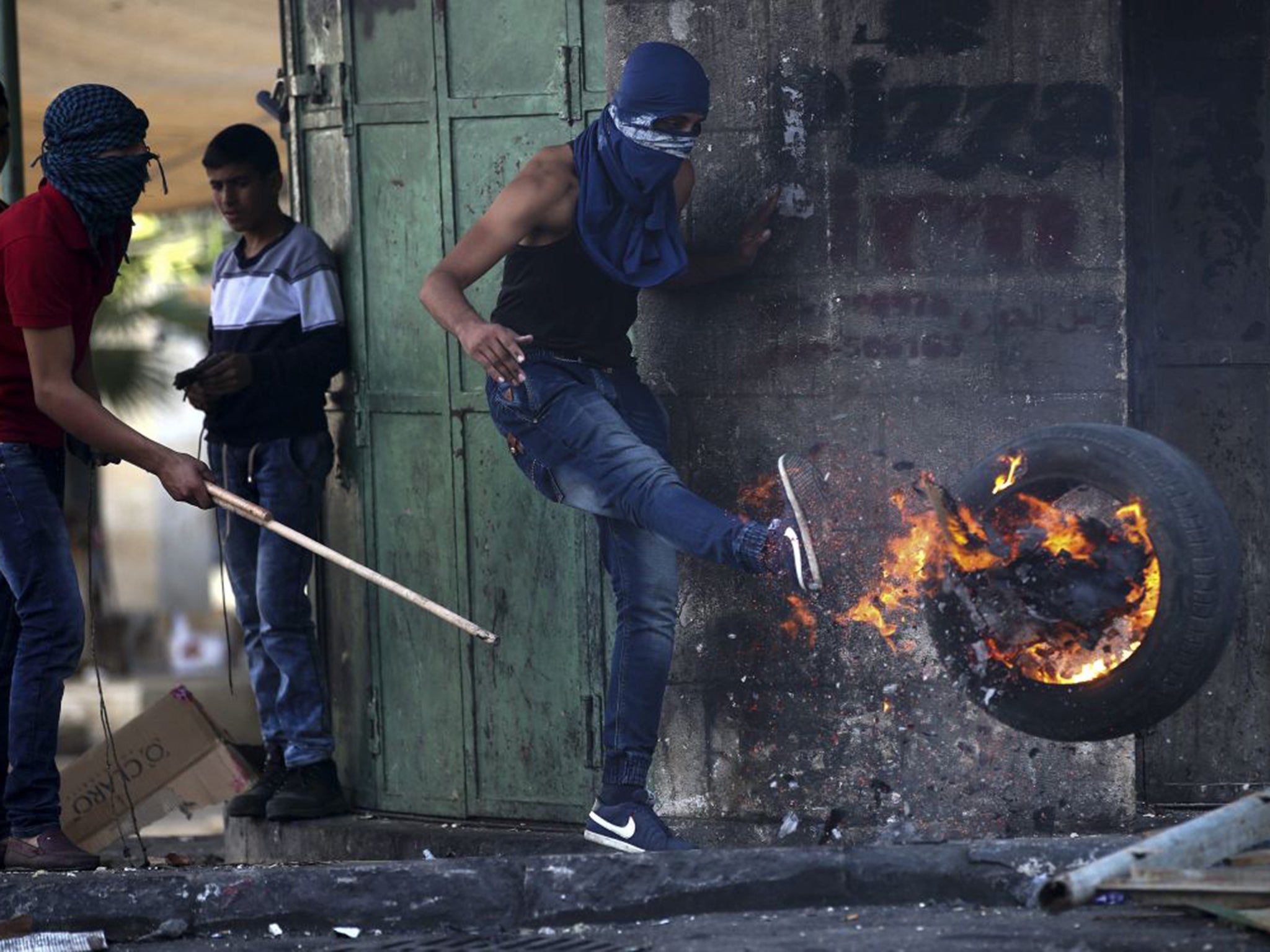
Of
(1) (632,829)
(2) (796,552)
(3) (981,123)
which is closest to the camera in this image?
(2) (796,552)

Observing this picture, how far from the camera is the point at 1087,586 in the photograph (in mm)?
5156

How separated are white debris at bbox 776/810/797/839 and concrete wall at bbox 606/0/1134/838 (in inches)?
1.6

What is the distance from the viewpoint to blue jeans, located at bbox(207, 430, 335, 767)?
6.34m

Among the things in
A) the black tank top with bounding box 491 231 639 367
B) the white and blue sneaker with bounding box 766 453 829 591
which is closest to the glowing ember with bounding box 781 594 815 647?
the white and blue sneaker with bounding box 766 453 829 591

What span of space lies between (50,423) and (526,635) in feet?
5.54

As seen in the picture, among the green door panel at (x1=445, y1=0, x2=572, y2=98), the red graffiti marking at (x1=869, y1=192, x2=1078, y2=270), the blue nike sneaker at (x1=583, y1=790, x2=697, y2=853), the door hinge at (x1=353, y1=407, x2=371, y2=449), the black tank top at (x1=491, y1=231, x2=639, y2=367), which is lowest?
the blue nike sneaker at (x1=583, y1=790, x2=697, y2=853)

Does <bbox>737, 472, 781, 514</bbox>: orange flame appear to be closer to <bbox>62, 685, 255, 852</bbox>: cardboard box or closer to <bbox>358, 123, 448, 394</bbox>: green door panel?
<bbox>358, 123, 448, 394</bbox>: green door panel

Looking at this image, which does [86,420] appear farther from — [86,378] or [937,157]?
[937,157]

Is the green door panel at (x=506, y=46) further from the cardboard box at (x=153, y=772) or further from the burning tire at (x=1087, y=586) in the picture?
the cardboard box at (x=153, y=772)

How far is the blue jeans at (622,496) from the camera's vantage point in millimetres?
5219

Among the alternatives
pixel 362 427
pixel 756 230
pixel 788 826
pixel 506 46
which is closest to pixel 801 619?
pixel 788 826

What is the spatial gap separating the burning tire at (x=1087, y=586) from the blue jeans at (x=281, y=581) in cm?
210

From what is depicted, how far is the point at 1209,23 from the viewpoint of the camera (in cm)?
599

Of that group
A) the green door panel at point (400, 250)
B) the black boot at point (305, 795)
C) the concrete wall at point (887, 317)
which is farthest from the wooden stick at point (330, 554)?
the black boot at point (305, 795)
